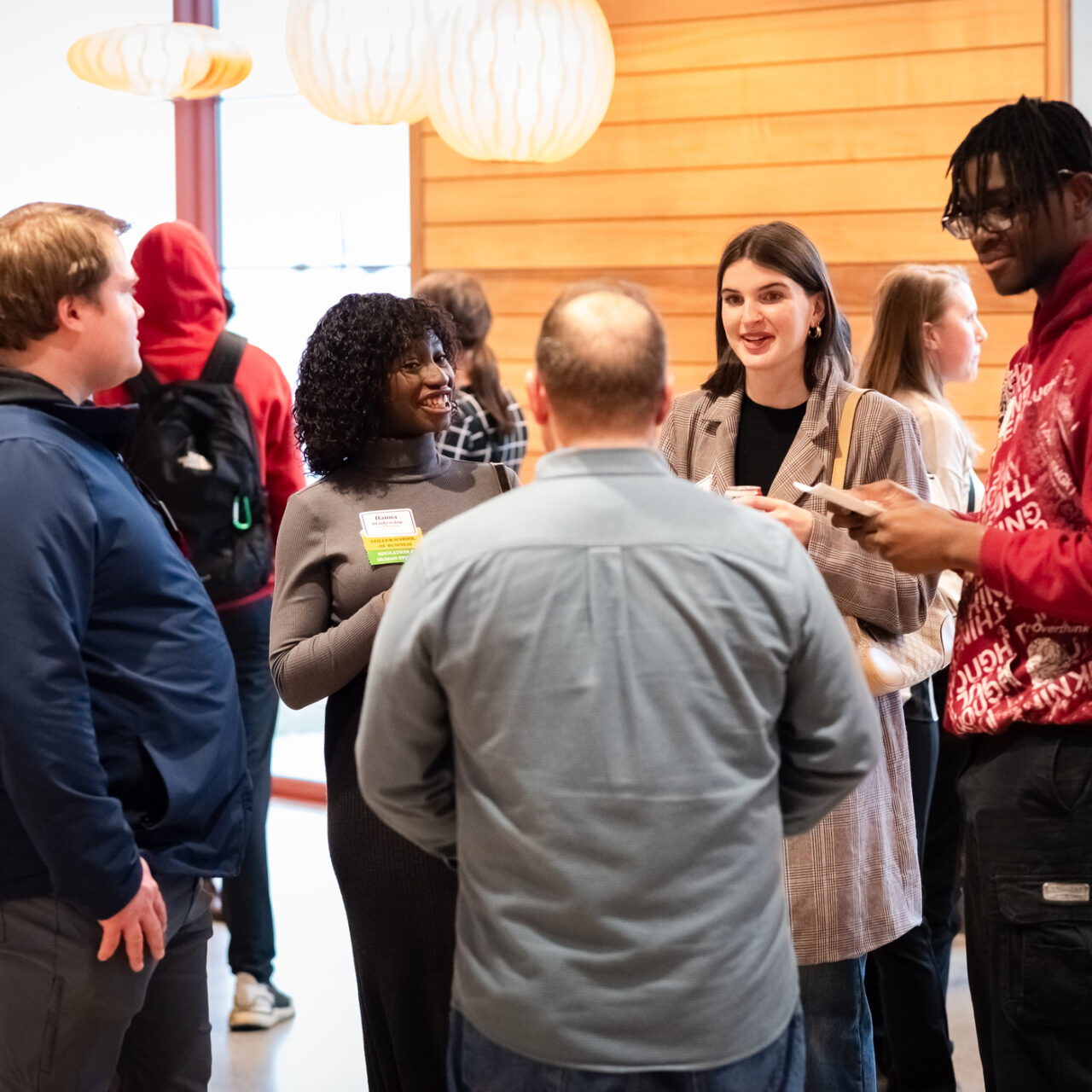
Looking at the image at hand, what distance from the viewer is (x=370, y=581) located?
2102 millimetres

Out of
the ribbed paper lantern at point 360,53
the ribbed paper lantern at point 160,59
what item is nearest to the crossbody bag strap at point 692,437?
the ribbed paper lantern at point 360,53

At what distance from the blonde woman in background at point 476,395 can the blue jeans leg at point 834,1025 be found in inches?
75.3

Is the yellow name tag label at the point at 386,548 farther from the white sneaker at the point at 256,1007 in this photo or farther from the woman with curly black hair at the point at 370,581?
the white sneaker at the point at 256,1007

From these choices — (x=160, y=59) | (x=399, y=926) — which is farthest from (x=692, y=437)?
(x=160, y=59)

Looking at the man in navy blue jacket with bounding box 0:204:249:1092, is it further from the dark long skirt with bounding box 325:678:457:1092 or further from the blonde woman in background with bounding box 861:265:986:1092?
the blonde woman in background with bounding box 861:265:986:1092

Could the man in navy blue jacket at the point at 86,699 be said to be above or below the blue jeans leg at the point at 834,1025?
above

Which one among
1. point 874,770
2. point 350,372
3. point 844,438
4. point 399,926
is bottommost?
point 399,926

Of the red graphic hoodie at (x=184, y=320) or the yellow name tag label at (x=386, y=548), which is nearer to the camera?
the yellow name tag label at (x=386, y=548)

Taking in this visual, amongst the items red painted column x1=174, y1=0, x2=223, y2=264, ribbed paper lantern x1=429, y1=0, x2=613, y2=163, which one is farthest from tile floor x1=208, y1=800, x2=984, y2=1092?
red painted column x1=174, y1=0, x2=223, y2=264

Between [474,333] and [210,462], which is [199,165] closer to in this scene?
[474,333]

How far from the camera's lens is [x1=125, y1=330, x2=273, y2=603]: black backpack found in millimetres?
3326

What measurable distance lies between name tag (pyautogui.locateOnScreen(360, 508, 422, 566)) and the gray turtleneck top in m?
0.01

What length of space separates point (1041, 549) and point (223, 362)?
225 centimetres

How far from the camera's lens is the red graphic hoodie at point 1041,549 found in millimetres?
1728
